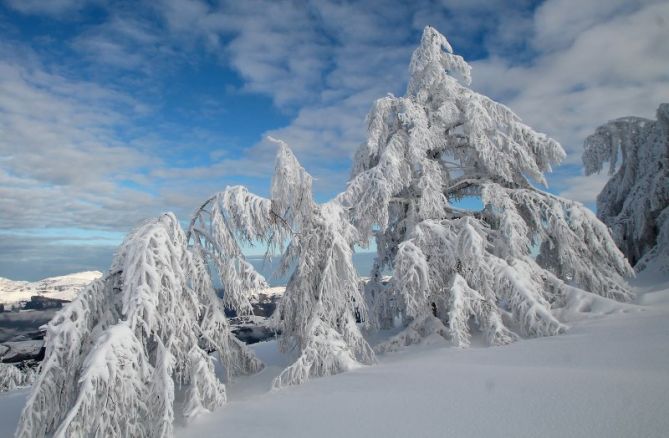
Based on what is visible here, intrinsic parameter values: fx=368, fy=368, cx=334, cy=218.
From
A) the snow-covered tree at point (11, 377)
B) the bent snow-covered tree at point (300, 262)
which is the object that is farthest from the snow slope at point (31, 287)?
the bent snow-covered tree at point (300, 262)

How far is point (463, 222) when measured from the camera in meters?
8.41

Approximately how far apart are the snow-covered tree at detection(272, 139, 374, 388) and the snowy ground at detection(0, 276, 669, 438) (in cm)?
56

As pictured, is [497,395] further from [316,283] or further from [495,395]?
[316,283]

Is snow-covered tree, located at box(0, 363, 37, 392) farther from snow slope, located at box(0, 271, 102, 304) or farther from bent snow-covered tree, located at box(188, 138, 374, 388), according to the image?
snow slope, located at box(0, 271, 102, 304)

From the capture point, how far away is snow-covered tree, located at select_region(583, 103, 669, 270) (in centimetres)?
1222

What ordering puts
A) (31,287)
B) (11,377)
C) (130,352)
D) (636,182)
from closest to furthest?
(130,352) < (636,182) < (11,377) < (31,287)

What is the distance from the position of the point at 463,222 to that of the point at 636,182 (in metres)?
9.56

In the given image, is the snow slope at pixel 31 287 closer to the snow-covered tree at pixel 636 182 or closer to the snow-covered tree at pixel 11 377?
the snow-covered tree at pixel 11 377

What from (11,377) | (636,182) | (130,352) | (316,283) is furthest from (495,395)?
(11,377)

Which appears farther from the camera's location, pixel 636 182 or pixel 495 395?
pixel 636 182

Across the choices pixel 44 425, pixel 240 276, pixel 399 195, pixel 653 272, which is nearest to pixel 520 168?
pixel 399 195

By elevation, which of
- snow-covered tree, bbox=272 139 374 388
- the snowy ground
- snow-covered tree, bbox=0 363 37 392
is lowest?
snow-covered tree, bbox=0 363 37 392

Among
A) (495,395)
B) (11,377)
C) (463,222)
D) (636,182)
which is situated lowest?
(11,377)

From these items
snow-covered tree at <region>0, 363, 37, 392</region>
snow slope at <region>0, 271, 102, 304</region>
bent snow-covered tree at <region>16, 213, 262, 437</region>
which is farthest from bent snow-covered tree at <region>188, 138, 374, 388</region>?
snow slope at <region>0, 271, 102, 304</region>
